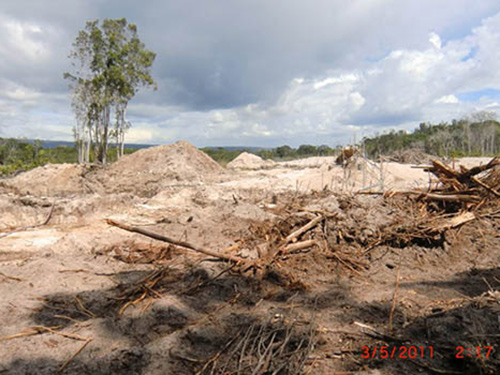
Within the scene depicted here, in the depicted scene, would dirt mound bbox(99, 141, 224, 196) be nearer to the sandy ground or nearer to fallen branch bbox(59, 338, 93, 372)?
the sandy ground

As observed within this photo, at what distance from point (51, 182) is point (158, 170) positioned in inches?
174

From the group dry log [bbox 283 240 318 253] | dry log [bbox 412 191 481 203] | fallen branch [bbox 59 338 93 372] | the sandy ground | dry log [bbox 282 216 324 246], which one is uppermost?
dry log [bbox 412 191 481 203]

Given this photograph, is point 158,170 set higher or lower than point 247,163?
lower

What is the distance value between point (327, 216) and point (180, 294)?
2.51m

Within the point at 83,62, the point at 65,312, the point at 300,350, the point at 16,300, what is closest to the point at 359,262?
the point at 300,350

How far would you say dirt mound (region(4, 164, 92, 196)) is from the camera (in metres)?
12.6

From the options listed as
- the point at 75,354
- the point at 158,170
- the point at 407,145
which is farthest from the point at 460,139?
the point at 75,354

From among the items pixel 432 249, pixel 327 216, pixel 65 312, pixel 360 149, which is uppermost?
pixel 360 149

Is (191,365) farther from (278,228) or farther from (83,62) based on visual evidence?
(83,62)

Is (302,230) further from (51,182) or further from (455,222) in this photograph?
(51,182)

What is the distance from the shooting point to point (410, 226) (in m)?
4.80

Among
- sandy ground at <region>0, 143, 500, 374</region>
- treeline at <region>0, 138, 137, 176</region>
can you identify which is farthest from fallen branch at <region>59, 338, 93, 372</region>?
treeline at <region>0, 138, 137, 176</region>

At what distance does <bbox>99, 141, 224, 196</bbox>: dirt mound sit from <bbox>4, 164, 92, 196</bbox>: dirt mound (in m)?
0.98

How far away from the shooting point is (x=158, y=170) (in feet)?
52.2
